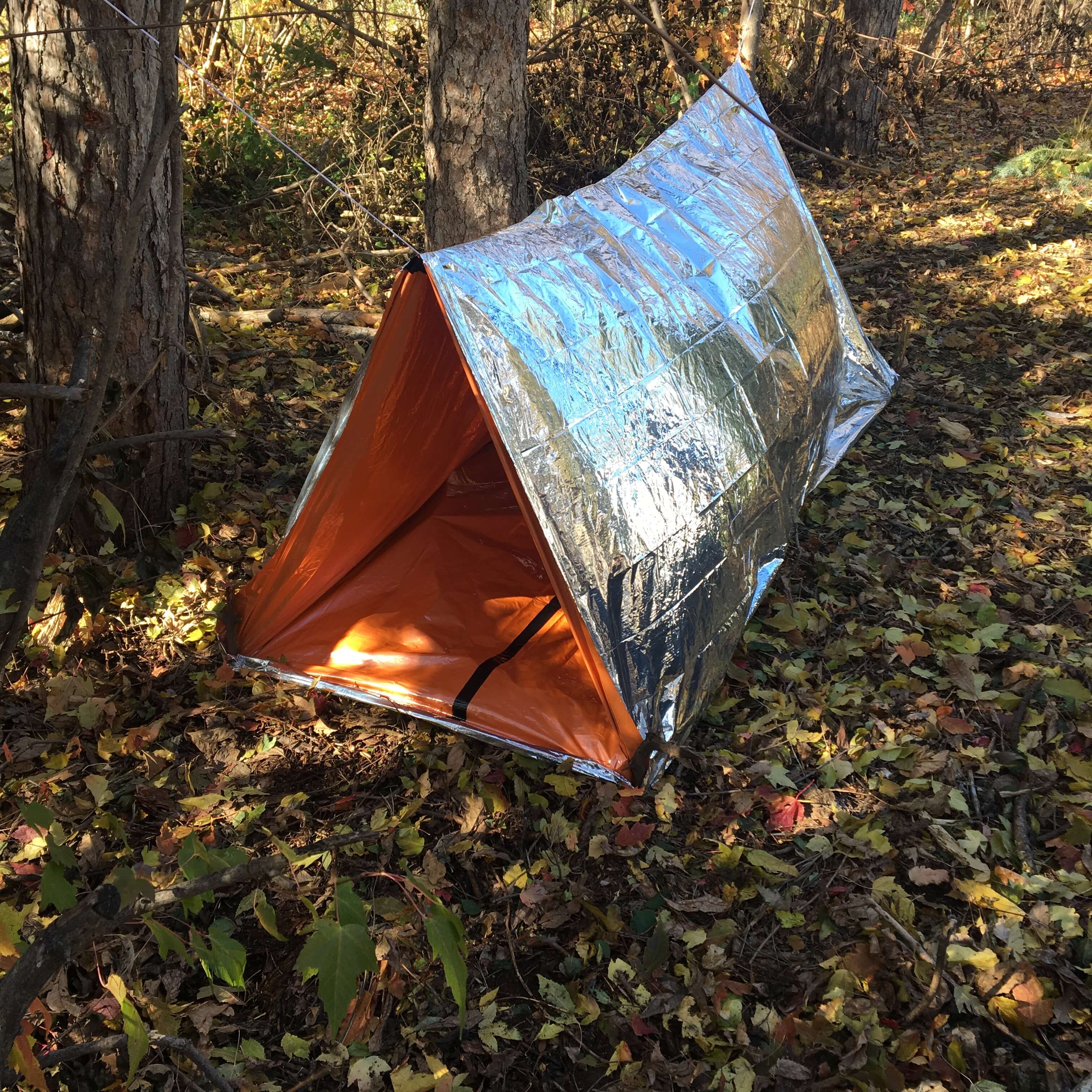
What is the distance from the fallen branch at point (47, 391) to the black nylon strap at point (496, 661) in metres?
1.71

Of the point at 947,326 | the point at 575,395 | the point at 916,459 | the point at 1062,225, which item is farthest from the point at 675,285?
the point at 1062,225

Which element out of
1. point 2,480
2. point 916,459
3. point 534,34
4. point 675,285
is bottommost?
point 916,459

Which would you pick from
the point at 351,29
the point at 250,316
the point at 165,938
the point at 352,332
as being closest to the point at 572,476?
the point at 165,938

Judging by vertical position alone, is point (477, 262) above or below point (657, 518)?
above

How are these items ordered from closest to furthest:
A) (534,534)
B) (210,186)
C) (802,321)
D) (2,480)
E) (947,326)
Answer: (534,534), (2,480), (802,321), (947,326), (210,186)

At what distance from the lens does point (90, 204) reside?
3.19 meters

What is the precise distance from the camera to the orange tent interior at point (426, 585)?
2.87 metres

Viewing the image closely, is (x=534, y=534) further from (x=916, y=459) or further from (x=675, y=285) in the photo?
(x=916, y=459)

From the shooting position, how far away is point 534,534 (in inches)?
101

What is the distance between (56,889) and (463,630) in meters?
2.34

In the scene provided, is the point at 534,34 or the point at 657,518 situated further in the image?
the point at 534,34

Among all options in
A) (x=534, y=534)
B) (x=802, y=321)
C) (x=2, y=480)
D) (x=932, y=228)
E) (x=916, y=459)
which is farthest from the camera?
(x=932, y=228)

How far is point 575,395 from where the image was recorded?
106 inches

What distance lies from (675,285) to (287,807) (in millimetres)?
2213
